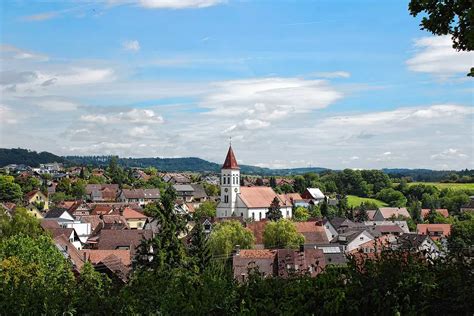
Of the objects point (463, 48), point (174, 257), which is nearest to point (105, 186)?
point (174, 257)

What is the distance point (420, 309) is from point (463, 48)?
3.82m

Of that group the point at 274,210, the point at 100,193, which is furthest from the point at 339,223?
the point at 100,193

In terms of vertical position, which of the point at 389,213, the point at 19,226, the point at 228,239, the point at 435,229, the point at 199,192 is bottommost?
the point at 435,229

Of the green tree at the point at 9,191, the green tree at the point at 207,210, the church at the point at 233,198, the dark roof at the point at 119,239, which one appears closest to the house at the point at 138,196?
the green tree at the point at 9,191

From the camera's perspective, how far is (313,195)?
13362 cm

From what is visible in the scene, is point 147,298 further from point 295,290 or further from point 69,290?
point 295,290

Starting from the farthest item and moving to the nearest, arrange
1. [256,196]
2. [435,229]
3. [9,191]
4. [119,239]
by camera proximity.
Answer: [9,191] < [256,196] < [435,229] < [119,239]

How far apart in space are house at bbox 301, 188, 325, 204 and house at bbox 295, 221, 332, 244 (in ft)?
217

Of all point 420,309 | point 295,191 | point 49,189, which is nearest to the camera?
point 420,309

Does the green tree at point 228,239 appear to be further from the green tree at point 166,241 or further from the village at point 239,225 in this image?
the green tree at point 166,241

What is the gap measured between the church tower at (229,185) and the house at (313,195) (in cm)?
4196

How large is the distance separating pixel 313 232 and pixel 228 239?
51.7 ft

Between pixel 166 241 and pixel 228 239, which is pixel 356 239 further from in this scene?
pixel 166 241

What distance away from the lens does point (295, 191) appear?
14575 cm
